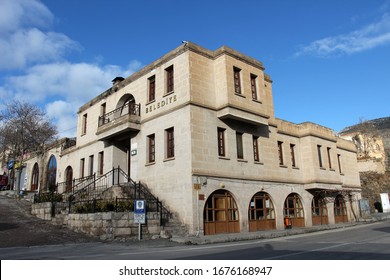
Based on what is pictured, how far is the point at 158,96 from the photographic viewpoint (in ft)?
71.4

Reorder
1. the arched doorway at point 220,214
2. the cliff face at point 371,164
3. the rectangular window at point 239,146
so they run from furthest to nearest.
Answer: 1. the cliff face at point 371,164
2. the rectangular window at point 239,146
3. the arched doorway at point 220,214

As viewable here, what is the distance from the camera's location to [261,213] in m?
22.4

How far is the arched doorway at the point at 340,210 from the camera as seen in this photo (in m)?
30.0

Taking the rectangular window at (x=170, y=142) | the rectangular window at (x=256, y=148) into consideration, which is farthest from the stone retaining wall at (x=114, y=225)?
the rectangular window at (x=256, y=148)

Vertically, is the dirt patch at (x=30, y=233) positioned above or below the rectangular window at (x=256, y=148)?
below

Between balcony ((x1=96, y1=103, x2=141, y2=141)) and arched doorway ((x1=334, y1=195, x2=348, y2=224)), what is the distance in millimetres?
19256

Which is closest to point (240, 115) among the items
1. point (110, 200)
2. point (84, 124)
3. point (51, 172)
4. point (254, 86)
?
point (254, 86)

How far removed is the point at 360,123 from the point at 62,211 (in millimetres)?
60445

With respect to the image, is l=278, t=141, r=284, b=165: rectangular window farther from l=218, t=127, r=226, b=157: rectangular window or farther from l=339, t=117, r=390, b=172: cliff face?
l=339, t=117, r=390, b=172: cliff face

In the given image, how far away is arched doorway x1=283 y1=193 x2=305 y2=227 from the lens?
24766 mm

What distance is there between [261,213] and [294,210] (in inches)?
174

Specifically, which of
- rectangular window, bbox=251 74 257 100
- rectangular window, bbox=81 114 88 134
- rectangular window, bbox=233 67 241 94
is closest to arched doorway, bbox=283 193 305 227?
rectangular window, bbox=251 74 257 100

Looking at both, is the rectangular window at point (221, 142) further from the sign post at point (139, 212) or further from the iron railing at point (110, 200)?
the sign post at point (139, 212)

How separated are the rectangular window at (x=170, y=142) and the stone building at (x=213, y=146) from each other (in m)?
0.06
